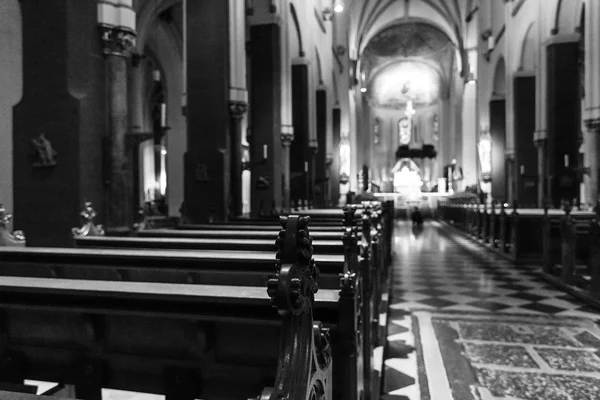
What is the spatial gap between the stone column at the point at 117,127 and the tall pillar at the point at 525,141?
14.0 m

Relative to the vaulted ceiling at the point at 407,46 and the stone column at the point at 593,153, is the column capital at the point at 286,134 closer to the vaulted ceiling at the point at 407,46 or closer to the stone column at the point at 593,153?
the stone column at the point at 593,153

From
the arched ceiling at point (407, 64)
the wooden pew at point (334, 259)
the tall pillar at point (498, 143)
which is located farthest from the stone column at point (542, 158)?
the arched ceiling at point (407, 64)

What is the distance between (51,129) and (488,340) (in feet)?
18.5

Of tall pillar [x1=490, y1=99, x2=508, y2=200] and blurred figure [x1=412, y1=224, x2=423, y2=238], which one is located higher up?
tall pillar [x1=490, y1=99, x2=508, y2=200]

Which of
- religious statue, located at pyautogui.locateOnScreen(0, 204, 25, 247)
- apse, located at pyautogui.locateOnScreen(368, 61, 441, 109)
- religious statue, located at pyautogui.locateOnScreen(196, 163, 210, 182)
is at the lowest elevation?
religious statue, located at pyautogui.locateOnScreen(0, 204, 25, 247)

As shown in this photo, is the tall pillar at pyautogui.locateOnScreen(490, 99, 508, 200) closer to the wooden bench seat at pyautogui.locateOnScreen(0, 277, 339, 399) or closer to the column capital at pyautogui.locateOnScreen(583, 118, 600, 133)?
the column capital at pyautogui.locateOnScreen(583, 118, 600, 133)

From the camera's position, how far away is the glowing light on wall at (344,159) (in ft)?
80.7

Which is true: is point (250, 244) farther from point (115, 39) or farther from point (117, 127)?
point (115, 39)

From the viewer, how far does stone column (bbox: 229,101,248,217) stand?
9.64 metres

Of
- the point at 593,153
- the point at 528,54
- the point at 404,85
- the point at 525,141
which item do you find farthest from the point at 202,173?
the point at 404,85

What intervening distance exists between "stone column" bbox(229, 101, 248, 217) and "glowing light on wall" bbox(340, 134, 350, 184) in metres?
14.6

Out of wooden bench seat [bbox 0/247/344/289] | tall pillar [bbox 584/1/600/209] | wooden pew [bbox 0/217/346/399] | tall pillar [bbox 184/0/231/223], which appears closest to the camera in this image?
wooden pew [bbox 0/217/346/399]

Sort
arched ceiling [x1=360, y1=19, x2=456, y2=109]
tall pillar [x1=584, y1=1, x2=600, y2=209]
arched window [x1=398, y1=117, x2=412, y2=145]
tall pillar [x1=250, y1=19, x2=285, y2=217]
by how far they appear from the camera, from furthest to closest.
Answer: arched window [x1=398, y1=117, x2=412, y2=145] < arched ceiling [x1=360, y1=19, x2=456, y2=109] < tall pillar [x1=250, y1=19, x2=285, y2=217] < tall pillar [x1=584, y1=1, x2=600, y2=209]

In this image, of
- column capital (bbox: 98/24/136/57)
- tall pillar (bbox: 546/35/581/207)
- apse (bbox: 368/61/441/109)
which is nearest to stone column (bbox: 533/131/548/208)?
tall pillar (bbox: 546/35/581/207)
